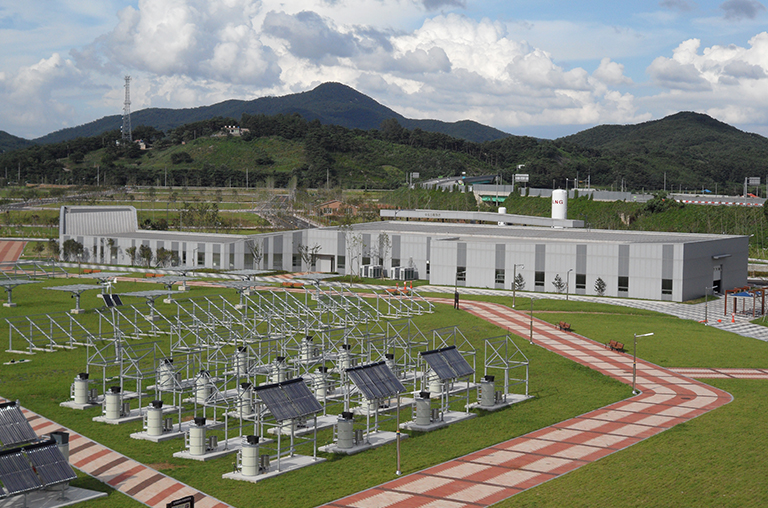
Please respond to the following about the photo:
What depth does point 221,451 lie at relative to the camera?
31.8m

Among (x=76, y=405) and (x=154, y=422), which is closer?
(x=154, y=422)

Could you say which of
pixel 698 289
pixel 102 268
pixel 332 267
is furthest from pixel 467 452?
pixel 102 268

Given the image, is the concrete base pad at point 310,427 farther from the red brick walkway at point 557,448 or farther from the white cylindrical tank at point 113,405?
the white cylindrical tank at point 113,405

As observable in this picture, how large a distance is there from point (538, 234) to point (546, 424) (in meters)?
67.8

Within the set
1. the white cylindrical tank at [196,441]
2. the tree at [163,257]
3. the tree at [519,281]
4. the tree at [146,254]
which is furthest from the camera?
the tree at [146,254]

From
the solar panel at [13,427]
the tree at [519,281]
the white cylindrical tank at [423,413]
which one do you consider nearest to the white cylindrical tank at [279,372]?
the white cylindrical tank at [423,413]

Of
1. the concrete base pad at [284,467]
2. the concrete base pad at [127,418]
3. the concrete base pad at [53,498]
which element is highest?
the concrete base pad at [127,418]

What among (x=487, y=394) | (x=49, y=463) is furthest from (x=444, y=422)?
(x=49, y=463)

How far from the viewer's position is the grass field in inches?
1077

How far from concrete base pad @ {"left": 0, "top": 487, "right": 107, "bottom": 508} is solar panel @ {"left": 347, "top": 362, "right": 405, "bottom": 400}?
1200 cm

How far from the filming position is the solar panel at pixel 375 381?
34500mm

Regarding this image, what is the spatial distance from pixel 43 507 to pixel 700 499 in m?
22.7

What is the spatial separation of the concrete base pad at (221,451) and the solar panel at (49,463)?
17.3 feet

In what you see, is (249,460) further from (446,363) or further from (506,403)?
(506,403)
